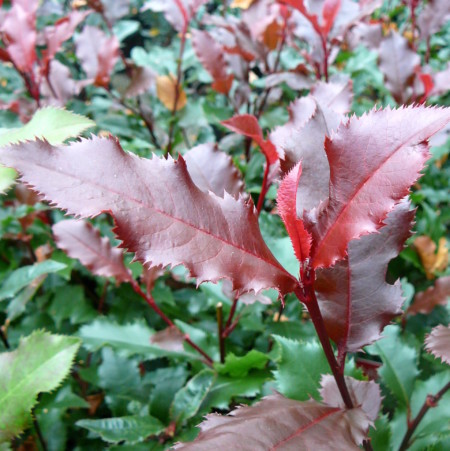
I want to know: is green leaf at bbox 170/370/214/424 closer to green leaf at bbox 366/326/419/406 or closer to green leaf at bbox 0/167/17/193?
green leaf at bbox 366/326/419/406

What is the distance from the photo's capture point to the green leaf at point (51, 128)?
0.51 meters

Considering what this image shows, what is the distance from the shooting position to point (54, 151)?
40cm

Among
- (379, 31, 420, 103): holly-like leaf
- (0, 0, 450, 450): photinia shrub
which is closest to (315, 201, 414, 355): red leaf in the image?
(0, 0, 450, 450): photinia shrub

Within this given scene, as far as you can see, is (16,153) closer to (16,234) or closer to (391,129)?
(391,129)

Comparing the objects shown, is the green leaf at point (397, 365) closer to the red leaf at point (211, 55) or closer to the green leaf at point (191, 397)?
the green leaf at point (191, 397)

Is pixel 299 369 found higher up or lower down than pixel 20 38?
lower down

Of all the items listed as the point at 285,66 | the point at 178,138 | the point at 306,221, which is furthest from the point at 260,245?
the point at 285,66

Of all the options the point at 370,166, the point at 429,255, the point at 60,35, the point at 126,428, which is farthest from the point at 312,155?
the point at 60,35

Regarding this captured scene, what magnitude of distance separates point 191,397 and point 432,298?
0.51 metres

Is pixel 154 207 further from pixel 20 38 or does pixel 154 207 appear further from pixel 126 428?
pixel 20 38

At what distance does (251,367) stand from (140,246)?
1.56 ft

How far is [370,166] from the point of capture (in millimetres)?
403

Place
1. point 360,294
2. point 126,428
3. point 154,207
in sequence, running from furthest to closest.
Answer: point 126,428
point 360,294
point 154,207

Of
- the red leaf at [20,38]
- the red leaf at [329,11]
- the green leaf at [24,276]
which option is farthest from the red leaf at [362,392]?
the red leaf at [20,38]
